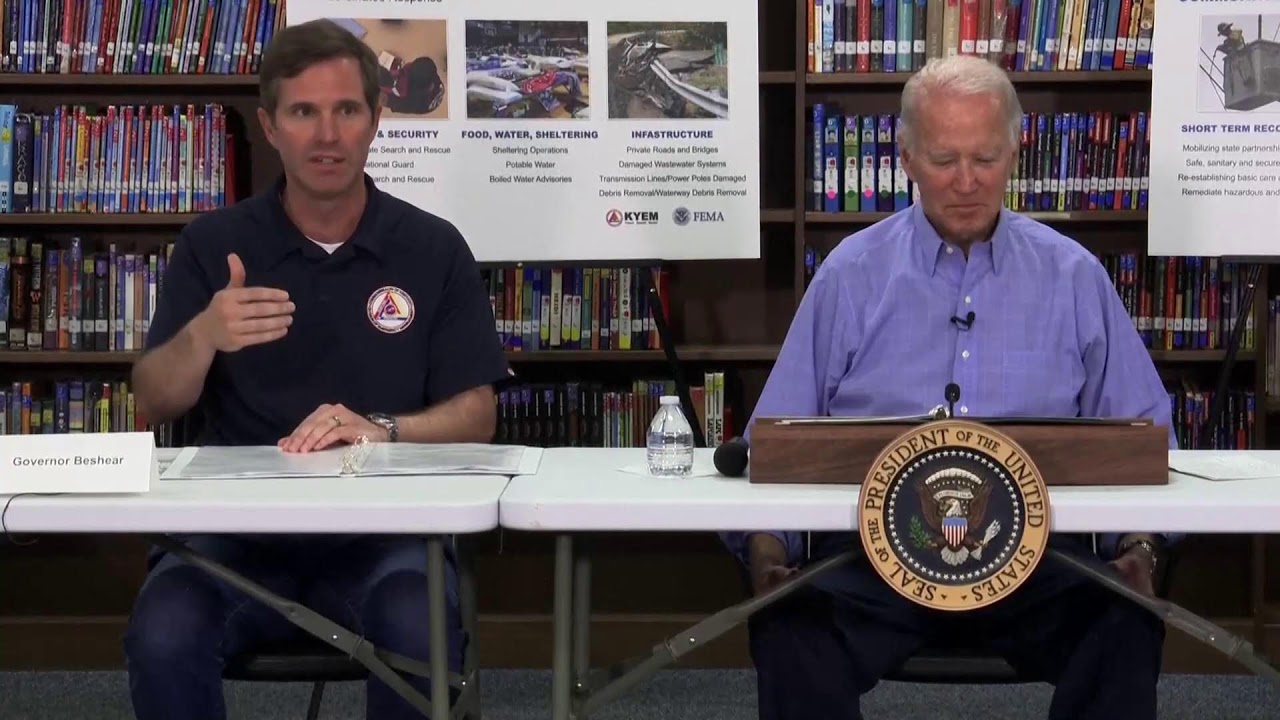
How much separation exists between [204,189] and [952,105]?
7.20 feet

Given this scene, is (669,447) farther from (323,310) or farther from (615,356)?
(615,356)

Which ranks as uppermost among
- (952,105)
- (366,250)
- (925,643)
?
(952,105)

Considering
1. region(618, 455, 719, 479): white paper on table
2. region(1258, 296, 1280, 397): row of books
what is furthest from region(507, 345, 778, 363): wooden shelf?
region(618, 455, 719, 479): white paper on table

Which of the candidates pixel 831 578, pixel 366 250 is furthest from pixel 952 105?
pixel 366 250

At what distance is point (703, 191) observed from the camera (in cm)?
364

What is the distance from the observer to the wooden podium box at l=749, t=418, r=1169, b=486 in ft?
5.86

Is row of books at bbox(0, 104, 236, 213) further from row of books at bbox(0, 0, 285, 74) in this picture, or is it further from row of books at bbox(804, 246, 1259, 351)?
row of books at bbox(804, 246, 1259, 351)

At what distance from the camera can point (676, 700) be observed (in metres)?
3.53

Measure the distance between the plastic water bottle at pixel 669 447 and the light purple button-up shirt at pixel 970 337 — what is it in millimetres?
344

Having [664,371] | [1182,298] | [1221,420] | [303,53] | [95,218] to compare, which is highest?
[303,53]

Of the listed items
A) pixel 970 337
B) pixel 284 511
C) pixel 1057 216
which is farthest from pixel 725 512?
pixel 1057 216

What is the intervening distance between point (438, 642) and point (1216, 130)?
256 centimetres

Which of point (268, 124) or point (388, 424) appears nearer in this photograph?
point (388, 424)

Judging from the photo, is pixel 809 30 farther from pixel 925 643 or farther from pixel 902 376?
pixel 925 643
